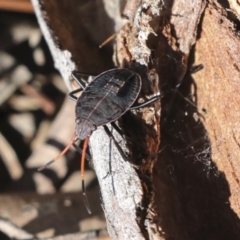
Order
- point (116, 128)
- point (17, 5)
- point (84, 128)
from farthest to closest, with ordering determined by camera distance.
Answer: point (17, 5) → point (84, 128) → point (116, 128)

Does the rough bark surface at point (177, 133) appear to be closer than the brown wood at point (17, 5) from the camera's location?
Yes

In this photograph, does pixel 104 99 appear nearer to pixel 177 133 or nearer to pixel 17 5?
pixel 177 133

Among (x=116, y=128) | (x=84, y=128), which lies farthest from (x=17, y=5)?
(x=116, y=128)

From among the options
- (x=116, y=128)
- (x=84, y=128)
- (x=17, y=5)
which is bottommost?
(x=17, y=5)

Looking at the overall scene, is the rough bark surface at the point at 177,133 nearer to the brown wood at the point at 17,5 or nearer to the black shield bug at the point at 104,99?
the black shield bug at the point at 104,99

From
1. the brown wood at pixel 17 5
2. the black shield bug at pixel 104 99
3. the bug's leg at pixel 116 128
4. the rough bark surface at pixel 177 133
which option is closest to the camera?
the rough bark surface at pixel 177 133

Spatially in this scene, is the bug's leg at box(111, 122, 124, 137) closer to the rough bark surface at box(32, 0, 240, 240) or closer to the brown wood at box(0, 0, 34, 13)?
the rough bark surface at box(32, 0, 240, 240)

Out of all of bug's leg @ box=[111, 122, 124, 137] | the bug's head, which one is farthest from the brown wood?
bug's leg @ box=[111, 122, 124, 137]

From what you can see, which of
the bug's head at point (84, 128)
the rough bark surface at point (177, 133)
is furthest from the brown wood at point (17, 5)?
the bug's head at point (84, 128)
